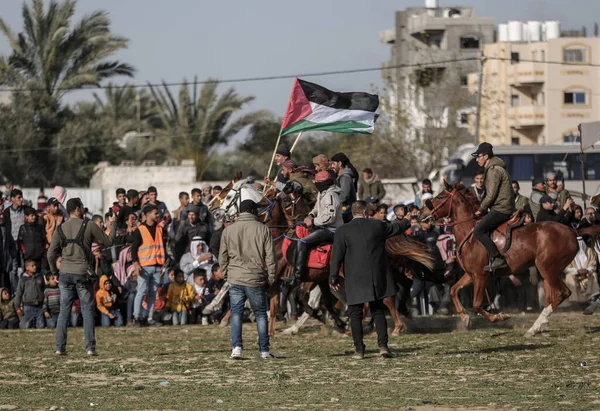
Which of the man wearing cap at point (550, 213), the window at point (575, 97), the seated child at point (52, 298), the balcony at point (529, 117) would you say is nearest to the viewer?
the seated child at point (52, 298)

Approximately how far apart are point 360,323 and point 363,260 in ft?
2.61

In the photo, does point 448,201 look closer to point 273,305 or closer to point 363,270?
point 273,305

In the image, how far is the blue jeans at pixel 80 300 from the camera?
16.2 meters

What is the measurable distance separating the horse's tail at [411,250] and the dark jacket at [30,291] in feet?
22.1

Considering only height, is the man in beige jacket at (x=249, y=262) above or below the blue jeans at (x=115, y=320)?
above

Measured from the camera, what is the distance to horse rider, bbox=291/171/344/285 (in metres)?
17.8

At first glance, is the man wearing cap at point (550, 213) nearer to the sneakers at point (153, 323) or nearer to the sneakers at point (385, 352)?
the sneakers at point (153, 323)

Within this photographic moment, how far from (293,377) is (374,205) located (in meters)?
8.51

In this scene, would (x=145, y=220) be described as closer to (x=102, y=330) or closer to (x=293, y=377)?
(x=102, y=330)

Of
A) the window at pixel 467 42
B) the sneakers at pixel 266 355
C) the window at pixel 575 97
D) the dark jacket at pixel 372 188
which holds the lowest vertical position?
the sneakers at pixel 266 355

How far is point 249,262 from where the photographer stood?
49.9 feet

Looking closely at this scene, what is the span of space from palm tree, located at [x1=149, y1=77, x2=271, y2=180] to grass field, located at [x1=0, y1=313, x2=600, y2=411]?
113ft

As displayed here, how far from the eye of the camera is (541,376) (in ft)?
43.4

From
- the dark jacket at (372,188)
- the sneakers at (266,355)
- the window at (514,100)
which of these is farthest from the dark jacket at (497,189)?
the window at (514,100)
